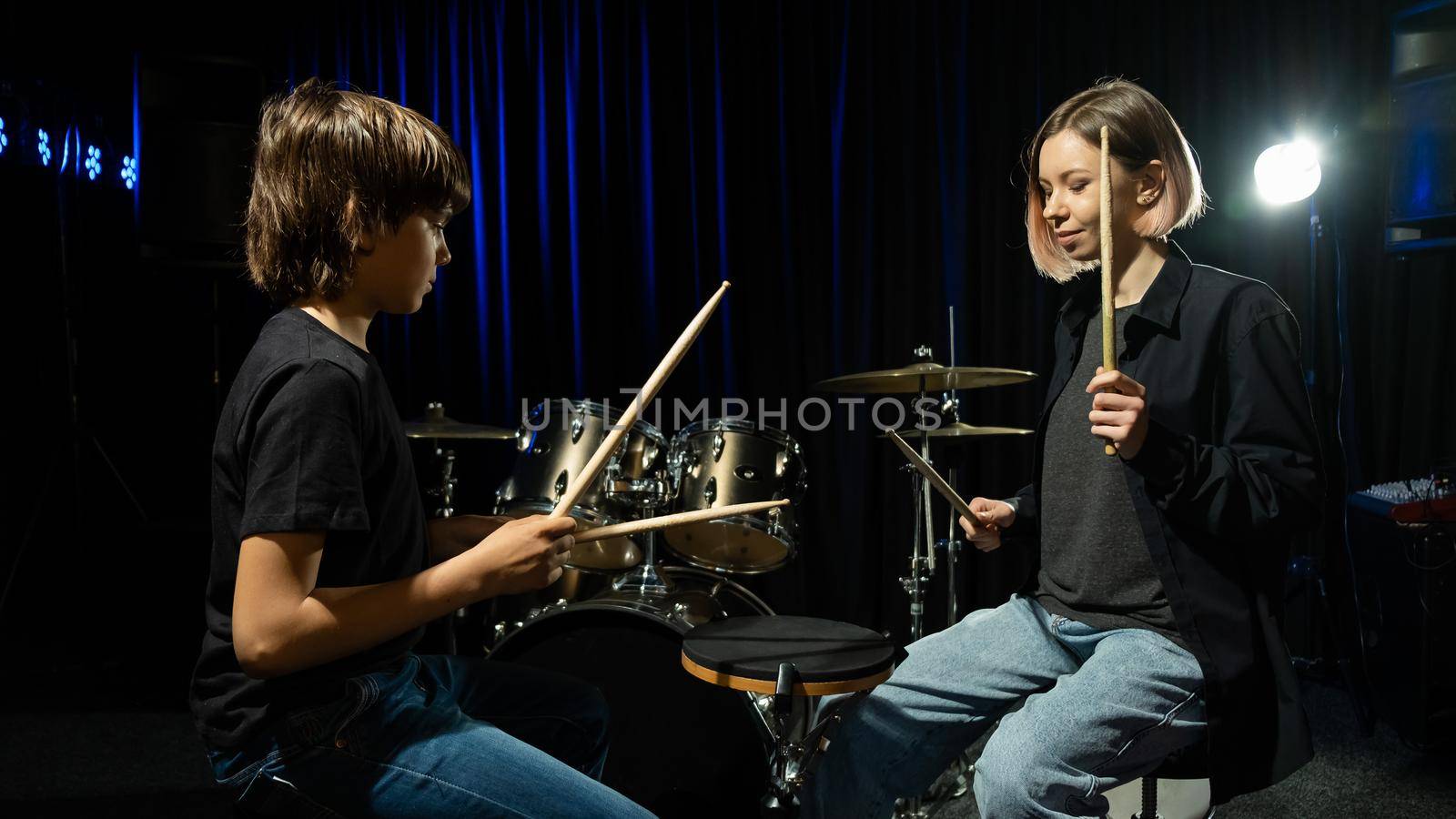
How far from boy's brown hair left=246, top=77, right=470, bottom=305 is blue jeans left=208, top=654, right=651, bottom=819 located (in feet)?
1.60

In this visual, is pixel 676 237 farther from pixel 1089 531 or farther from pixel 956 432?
pixel 1089 531

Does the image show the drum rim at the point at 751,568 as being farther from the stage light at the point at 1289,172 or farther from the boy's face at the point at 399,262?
the stage light at the point at 1289,172

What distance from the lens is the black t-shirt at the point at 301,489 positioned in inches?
38.1

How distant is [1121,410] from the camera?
116cm

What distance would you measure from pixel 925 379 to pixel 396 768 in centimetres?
174

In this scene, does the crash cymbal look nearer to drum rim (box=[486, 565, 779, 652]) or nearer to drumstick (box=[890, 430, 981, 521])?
drum rim (box=[486, 565, 779, 652])

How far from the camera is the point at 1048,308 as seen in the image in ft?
11.2

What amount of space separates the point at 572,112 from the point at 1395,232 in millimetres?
2910

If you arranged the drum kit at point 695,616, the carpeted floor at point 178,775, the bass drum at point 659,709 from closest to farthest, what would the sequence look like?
the drum kit at point 695,616 → the bass drum at point 659,709 → the carpeted floor at point 178,775

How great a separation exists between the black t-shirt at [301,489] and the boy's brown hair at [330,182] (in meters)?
0.07

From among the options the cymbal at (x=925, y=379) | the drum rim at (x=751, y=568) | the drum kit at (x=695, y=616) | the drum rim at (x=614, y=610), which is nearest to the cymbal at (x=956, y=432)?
the drum kit at (x=695, y=616)

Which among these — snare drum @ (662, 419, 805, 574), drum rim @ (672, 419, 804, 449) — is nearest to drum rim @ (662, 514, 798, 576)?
snare drum @ (662, 419, 805, 574)

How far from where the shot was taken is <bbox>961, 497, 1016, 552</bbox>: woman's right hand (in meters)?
1.61

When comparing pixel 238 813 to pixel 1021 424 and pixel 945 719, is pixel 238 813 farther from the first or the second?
pixel 1021 424
